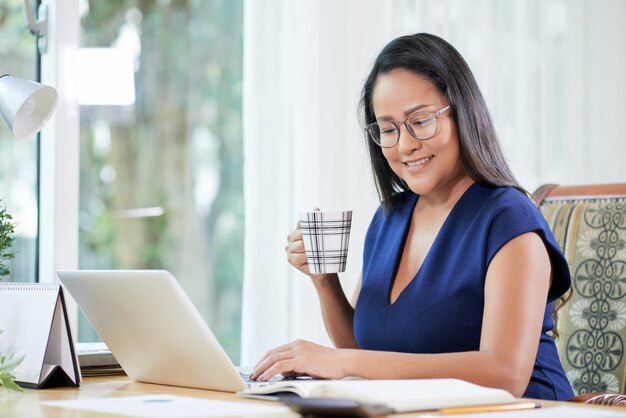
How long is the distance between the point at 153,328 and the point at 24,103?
49 centimetres

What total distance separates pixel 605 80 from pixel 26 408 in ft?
9.56

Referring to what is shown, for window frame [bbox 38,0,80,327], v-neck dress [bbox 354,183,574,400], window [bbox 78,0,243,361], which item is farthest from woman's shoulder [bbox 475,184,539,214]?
window [bbox 78,0,243,361]

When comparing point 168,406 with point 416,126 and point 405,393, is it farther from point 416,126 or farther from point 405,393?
point 416,126

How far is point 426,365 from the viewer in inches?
54.7

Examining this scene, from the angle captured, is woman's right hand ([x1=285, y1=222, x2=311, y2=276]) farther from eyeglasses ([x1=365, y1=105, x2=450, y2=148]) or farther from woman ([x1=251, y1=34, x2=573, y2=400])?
eyeglasses ([x1=365, y1=105, x2=450, y2=148])

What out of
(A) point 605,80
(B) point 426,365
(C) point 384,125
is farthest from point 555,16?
(B) point 426,365

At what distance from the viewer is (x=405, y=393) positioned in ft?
3.63

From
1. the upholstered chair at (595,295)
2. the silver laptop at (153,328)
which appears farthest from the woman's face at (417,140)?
the silver laptop at (153,328)

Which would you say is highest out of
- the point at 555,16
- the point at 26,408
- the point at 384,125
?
the point at 555,16

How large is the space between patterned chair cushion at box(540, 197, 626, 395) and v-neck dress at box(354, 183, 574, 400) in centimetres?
27

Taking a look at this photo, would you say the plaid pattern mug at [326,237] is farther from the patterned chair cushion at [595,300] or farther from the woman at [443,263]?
the patterned chair cushion at [595,300]

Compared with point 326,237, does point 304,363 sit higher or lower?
lower

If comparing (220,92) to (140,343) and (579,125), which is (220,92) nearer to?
(579,125)

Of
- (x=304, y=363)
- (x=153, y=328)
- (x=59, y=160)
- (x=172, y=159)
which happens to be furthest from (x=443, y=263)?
(x=172, y=159)
